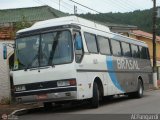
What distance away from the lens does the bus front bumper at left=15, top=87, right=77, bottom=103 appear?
16719mm

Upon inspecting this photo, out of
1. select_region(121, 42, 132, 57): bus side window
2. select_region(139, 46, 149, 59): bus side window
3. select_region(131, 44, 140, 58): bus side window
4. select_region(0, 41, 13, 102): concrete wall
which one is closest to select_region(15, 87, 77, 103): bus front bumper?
select_region(0, 41, 13, 102): concrete wall

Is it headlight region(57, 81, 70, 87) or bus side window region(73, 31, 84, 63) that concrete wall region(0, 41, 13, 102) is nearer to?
bus side window region(73, 31, 84, 63)

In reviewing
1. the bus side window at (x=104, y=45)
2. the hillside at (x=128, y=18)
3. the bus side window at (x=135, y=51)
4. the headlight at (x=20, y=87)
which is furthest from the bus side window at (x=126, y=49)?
the hillside at (x=128, y=18)

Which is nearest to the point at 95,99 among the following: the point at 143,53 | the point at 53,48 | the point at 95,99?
the point at 95,99

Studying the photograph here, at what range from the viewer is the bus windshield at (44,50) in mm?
17109

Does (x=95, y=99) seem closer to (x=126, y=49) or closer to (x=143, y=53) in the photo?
(x=126, y=49)

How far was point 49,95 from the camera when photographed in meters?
17.0

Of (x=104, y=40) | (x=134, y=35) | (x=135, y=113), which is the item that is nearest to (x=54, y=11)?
(x=134, y=35)

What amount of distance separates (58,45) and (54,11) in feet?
76.8

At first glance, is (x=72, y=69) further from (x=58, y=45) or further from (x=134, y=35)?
(x=134, y=35)

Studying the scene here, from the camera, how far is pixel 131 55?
25.1 m

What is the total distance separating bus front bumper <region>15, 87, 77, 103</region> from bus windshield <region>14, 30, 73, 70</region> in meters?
0.95

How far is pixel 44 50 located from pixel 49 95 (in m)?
1.66

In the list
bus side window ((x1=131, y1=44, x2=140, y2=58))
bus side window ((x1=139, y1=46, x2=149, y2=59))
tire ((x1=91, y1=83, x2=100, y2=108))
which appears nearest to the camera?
tire ((x1=91, y1=83, x2=100, y2=108))
